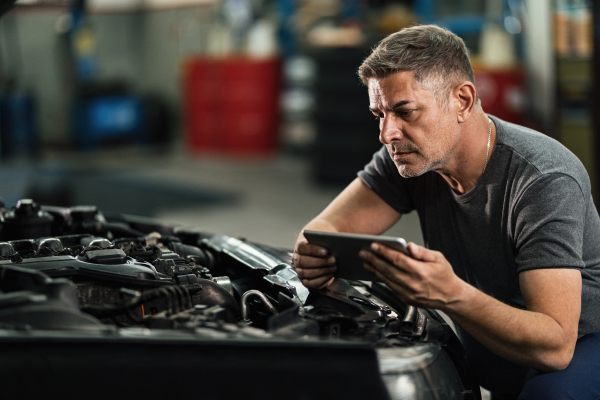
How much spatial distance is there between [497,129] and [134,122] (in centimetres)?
734

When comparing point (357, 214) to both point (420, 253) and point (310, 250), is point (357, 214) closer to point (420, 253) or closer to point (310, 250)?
point (310, 250)

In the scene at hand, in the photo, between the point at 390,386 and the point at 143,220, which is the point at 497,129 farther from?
the point at 143,220

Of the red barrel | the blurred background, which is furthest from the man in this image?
the red barrel

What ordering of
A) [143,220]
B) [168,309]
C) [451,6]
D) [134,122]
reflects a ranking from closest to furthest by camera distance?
[168,309] → [143,220] → [451,6] → [134,122]

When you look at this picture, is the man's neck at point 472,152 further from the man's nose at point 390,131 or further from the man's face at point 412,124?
the man's nose at point 390,131

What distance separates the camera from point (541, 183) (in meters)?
1.44

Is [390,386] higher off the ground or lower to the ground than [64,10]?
lower

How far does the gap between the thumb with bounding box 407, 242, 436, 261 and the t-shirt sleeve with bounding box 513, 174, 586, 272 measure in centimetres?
28

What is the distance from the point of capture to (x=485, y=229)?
1.60m

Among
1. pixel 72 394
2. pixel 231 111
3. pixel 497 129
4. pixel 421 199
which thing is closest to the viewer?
pixel 72 394

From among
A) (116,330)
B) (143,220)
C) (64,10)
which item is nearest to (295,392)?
(116,330)

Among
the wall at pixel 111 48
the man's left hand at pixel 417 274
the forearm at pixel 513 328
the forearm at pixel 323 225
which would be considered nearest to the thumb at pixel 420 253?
the man's left hand at pixel 417 274

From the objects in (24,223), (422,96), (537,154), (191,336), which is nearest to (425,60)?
(422,96)

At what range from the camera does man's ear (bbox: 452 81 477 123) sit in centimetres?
152
